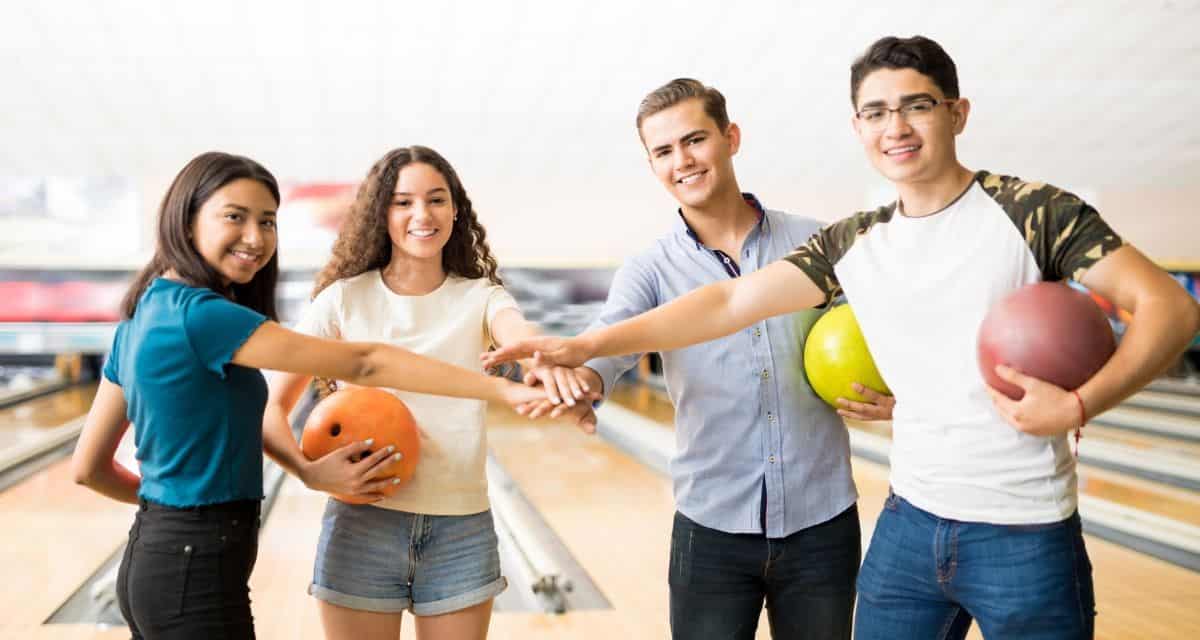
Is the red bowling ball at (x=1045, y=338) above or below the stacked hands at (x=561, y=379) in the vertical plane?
above

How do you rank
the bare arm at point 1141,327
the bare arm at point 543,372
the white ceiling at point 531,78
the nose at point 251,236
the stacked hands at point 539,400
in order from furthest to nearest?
1. the white ceiling at point 531,78
2. the bare arm at point 543,372
3. the stacked hands at point 539,400
4. the nose at point 251,236
5. the bare arm at point 1141,327

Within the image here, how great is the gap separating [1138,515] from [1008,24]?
113 inches

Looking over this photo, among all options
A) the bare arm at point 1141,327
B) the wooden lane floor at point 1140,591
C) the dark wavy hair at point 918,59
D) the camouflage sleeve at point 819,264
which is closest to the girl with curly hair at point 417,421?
the camouflage sleeve at point 819,264

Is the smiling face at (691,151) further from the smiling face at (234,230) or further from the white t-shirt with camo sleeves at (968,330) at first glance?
the smiling face at (234,230)

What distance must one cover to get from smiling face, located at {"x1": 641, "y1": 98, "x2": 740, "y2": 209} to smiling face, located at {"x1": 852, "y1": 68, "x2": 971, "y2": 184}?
15.7 inches

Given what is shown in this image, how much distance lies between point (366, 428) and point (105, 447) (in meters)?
0.42

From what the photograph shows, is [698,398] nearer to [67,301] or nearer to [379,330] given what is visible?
[379,330]

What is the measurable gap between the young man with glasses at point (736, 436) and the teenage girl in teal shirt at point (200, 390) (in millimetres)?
605

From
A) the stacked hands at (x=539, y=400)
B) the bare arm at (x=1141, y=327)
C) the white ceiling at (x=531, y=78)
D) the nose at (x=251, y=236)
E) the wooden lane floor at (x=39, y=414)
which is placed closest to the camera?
the bare arm at (x=1141, y=327)

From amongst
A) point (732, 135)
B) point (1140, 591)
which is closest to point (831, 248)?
point (732, 135)

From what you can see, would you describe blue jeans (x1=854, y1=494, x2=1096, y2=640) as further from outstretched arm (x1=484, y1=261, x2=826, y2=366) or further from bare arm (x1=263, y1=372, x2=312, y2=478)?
bare arm (x1=263, y1=372, x2=312, y2=478)

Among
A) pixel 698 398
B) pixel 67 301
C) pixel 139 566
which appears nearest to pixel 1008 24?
pixel 698 398

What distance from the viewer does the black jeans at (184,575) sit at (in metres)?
1.37

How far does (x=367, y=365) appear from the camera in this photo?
159 cm
